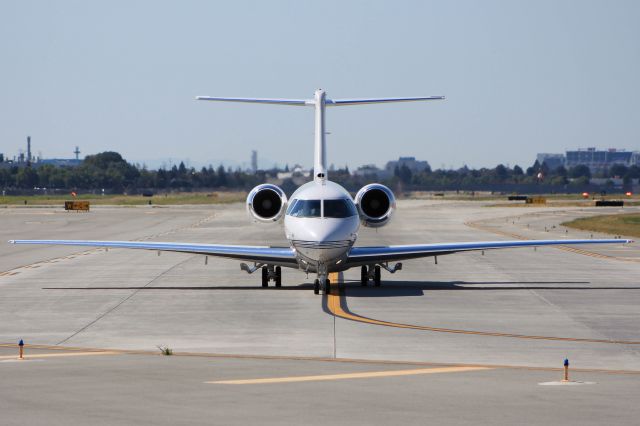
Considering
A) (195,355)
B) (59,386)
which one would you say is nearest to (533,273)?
(195,355)

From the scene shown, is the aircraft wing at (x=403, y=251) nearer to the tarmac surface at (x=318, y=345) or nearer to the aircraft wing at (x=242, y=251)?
the tarmac surface at (x=318, y=345)

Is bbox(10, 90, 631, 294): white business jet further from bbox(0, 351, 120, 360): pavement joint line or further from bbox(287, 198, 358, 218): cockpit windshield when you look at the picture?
bbox(0, 351, 120, 360): pavement joint line

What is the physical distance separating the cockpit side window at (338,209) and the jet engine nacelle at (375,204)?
7.06 feet

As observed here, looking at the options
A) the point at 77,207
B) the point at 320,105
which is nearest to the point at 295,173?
the point at 320,105

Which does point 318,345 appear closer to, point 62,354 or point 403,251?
point 62,354

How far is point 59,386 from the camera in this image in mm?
15414

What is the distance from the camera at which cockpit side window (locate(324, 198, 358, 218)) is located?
93.9 feet

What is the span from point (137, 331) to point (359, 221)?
9.33m

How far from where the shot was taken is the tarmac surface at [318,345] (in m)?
14.0

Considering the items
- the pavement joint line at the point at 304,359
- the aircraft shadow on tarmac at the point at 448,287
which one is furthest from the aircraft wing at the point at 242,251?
the pavement joint line at the point at 304,359

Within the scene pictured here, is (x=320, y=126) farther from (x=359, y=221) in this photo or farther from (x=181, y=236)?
(x=181, y=236)

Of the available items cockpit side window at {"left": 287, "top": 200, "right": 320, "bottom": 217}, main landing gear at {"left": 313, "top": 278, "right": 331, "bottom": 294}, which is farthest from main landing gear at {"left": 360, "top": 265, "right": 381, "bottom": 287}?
cockpit side window at {"left": 287, "top": 200, "right": 320, "bottom": 217}

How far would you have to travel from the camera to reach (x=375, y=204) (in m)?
31.4

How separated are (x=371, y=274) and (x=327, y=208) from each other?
12.0 ft
